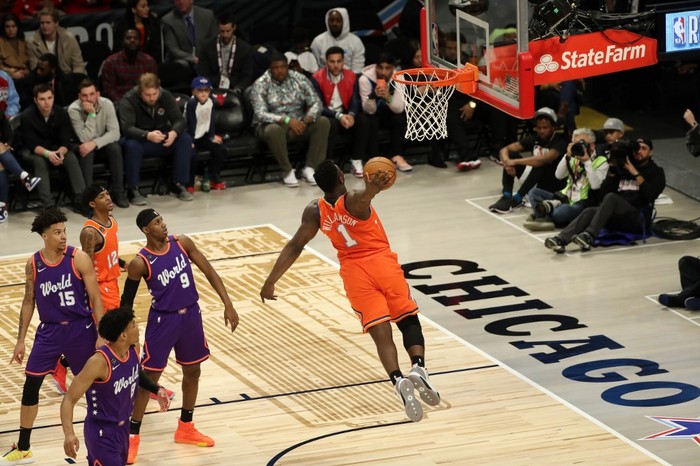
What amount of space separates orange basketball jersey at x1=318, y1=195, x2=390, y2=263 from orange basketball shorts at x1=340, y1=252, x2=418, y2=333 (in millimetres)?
61

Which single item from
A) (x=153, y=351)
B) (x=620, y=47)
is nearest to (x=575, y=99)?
(x=620, y=47)

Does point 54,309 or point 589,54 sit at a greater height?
point 589,54

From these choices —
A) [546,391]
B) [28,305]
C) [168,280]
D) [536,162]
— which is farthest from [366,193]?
[536,162]

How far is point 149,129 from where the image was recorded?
51.6ft

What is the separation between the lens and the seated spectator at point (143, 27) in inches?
665

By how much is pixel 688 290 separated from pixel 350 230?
4.27 m

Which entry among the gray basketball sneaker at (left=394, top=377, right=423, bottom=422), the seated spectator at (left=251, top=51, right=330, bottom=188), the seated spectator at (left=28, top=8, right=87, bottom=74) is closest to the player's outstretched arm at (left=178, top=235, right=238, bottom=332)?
the gray basketball sneaker at (left=394, top=377, right=423, bottom=422)

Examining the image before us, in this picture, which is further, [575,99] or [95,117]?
[575,99]

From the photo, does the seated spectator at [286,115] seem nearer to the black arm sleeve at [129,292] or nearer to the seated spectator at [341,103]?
the seated spectator at [341,103]

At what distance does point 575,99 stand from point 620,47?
596cm

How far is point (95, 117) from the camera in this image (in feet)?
50.7

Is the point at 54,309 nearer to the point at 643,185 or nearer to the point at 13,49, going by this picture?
the point at 643,185

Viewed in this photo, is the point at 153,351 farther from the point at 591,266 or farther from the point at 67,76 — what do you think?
the point at 67,76

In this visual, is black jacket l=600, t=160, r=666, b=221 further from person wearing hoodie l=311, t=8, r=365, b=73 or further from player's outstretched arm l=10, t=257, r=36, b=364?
player's outstretched arm l=10, t=257, r=36, b=364
